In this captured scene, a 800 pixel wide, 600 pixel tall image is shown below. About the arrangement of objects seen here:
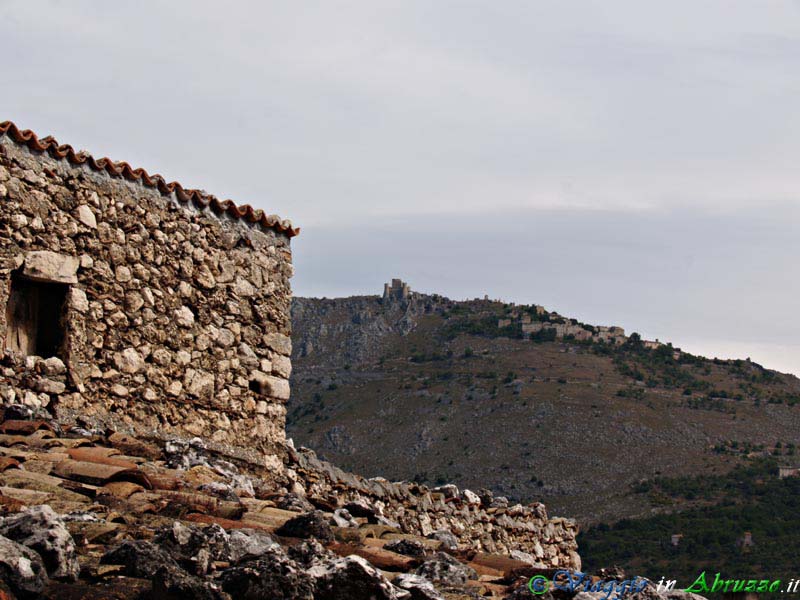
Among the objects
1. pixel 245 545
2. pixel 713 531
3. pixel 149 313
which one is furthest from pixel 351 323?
pixel 245 545

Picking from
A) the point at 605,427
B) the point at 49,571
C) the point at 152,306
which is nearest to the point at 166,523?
the point at 49,571

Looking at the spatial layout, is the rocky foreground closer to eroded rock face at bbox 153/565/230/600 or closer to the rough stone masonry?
eroded rock face at bbox 153/565/230/600

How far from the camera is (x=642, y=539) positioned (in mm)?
38562

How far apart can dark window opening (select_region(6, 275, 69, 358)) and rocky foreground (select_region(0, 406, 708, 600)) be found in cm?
75

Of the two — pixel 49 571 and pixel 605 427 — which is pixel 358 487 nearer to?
pixel 49 571

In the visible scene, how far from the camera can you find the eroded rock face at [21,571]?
4184 millimetres

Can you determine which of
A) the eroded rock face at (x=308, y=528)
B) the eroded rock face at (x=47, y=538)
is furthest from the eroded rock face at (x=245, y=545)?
the eroded rock face at (x=47, y=538)

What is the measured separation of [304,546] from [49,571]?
1.23m

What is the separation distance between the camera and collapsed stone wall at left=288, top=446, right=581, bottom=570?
1085cm

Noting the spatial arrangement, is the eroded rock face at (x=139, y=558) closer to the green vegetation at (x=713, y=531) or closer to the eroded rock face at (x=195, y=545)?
the eroded rock face at (x=195, y=545)

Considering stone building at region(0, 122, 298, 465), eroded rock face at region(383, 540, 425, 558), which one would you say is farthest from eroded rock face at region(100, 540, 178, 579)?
stone building at region(0, 122, 298, 465)

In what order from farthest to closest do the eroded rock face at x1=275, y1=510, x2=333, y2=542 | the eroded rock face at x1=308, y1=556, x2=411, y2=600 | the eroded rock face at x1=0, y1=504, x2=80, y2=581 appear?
the eroded rock face at x1=275, y1=510, x2=333, y2=542, the eroded rock face at x1=308, y1=556, x2=411, y2=600, the eroded rock face at x1=0, y1=504, x2=80, y2=581

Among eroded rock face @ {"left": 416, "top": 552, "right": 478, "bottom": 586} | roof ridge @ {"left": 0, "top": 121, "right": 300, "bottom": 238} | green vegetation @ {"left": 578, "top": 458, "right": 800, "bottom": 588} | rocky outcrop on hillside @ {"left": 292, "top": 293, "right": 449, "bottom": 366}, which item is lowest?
green vegetation @ {"left": 578, "top": 458, "right": 800, "bottom": 588}

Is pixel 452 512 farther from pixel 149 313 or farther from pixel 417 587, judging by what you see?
pixel 417 587
